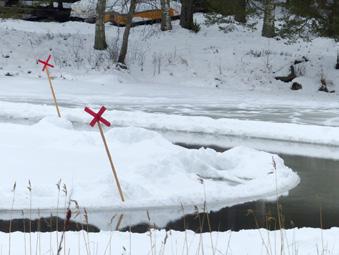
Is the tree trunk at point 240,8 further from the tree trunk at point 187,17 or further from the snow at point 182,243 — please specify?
the snow at point 182,243

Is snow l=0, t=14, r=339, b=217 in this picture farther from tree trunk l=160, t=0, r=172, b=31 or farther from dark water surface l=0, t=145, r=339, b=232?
tree trunk l=160, t=0, r=172, b=31

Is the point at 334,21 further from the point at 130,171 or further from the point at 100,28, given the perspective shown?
the point at 130,171

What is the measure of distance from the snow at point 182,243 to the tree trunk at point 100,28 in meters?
20.9

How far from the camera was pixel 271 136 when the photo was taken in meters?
14.7

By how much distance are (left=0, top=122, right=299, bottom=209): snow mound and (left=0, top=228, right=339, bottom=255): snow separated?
1.46 metres

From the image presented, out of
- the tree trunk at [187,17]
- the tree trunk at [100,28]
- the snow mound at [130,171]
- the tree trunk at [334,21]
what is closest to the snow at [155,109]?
the snow mound at [130,171]

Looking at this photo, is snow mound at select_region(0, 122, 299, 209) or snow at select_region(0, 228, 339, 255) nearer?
snow at select_region(0, 228, 339, 255)

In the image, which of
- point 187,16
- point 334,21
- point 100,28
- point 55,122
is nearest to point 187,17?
point 187,16

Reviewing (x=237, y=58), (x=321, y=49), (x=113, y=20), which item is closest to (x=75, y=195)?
(x=237, y=58)

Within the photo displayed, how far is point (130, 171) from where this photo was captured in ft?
33.0

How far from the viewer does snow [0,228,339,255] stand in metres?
6.03

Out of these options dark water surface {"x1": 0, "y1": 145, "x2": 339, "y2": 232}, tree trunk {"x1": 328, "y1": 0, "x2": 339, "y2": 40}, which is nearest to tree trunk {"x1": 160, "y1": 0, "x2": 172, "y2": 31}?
tree trunk {"x1": 328, "y1": 0, "x2": 339, "y2": 40}

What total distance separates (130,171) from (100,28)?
18406 mm

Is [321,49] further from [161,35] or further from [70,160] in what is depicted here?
[70,160]
